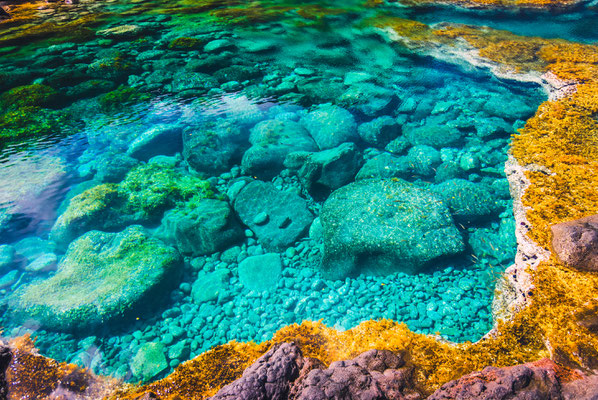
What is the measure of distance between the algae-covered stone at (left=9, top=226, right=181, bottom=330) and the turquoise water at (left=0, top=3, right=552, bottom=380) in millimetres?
26

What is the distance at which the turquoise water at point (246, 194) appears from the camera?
4102mm

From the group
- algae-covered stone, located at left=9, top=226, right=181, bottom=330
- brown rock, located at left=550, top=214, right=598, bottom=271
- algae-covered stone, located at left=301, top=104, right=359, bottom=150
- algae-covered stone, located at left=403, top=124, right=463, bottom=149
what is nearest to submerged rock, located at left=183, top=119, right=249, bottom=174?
algae-covered stone, located at left=301, top=104, right=359, bottom=150

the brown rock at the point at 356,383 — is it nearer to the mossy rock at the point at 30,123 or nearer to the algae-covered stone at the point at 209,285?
the algae-covered stone at the point at 209,285

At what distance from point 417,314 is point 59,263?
5.46 metres

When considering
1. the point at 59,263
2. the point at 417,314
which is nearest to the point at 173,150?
the point at 59,263

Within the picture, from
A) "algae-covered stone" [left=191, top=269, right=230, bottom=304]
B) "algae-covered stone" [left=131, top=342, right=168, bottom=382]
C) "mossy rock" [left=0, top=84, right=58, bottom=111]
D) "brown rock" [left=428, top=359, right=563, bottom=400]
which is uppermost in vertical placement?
"mossy rock" [left=0, top=84, right=58, bottom=111]

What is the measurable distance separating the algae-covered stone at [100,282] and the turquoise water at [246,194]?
0.03 meters

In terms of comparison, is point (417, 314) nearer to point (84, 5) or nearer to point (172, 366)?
point (172, 366)

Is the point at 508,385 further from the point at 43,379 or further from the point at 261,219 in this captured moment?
the point at 43,379

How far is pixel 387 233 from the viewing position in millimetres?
4395

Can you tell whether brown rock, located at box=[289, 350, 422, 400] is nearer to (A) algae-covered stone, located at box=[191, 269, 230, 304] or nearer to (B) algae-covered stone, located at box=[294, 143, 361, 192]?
(A) algae-covered stone, located at box=[191, 269, 230, 304]

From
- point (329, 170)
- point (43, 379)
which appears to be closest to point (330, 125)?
point (329, 170)

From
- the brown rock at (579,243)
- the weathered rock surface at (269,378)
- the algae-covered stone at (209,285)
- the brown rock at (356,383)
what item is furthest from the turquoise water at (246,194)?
the weathered rock surface at (269,378)

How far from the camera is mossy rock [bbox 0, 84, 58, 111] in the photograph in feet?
23.8
